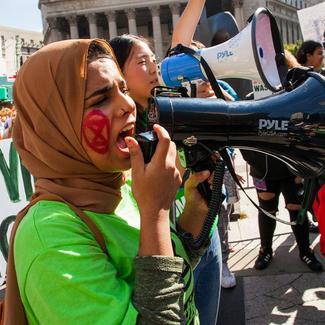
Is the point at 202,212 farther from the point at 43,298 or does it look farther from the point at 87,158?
the point at 43,298

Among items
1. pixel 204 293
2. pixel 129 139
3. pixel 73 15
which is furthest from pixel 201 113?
pixel 73 15

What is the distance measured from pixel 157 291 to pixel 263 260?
3.01 m

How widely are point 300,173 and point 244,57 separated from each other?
772 millimetres

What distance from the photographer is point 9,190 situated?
3.63m

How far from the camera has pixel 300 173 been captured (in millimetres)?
1279

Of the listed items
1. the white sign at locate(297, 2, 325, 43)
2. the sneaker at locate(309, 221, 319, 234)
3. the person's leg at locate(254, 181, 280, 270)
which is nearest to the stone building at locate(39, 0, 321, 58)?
the white sign at locate(297, 2, 325, 43)

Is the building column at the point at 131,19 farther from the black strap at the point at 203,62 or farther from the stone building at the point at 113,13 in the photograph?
the black strap at the point at 203,62

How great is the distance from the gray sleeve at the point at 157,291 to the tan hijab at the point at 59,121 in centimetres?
24

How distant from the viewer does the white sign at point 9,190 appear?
356cm

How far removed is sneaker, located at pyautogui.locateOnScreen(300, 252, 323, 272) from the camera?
3512 mm

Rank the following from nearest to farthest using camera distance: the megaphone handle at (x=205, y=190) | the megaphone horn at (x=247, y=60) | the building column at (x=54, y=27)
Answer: the megaphone handle at (x=205, y=190) → the megaphone horn at (x=247, y=60) → the building column at (x=54, y=27)

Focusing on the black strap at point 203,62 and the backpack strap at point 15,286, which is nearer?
the backpack strap at point 15,286

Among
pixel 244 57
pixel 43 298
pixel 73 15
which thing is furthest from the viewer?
pixel 73 15

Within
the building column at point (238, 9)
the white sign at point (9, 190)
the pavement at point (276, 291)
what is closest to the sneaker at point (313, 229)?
the pavement at point (276, 291)
